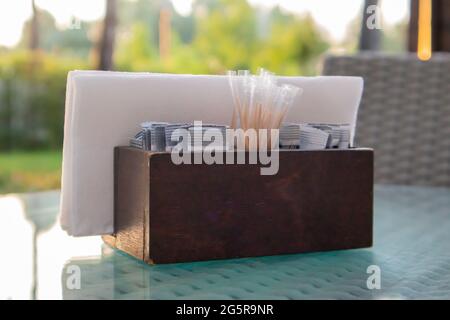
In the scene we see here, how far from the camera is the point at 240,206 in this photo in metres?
2.59

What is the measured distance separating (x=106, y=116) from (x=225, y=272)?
66 cm

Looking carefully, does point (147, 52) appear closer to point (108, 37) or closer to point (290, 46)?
point (108, 37)

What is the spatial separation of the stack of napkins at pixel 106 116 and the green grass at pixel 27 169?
14.1ft

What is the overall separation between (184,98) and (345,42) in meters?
4.67

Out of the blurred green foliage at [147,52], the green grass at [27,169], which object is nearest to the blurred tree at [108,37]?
the blurred green foliage at [147,52]

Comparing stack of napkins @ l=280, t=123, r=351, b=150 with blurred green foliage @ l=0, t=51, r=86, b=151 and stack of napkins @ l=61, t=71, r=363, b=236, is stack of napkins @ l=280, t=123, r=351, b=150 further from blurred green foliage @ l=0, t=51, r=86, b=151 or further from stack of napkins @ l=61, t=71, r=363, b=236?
blurred green foliage @ l=0, t=51, r=86, b=151

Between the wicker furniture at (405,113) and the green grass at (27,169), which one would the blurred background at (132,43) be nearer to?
the green grass at (27,169)

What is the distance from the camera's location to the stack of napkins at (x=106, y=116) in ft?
8.52

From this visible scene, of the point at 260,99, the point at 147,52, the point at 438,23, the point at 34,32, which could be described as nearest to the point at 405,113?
the point at 438,23

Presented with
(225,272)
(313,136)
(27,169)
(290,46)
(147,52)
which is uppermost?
(290,46)

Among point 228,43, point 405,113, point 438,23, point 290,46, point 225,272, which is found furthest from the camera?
point 228,43

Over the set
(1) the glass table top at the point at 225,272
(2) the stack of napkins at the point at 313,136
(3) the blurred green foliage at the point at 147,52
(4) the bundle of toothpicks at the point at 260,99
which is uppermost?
(3) the blurred green foliage at the point at 147,52

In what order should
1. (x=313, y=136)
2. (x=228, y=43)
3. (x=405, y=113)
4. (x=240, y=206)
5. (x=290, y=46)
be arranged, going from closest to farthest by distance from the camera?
(x=240, y=206), (x=313, y=136), (x=405, y=113), (x=290, y=46), (x=228, y=43)
